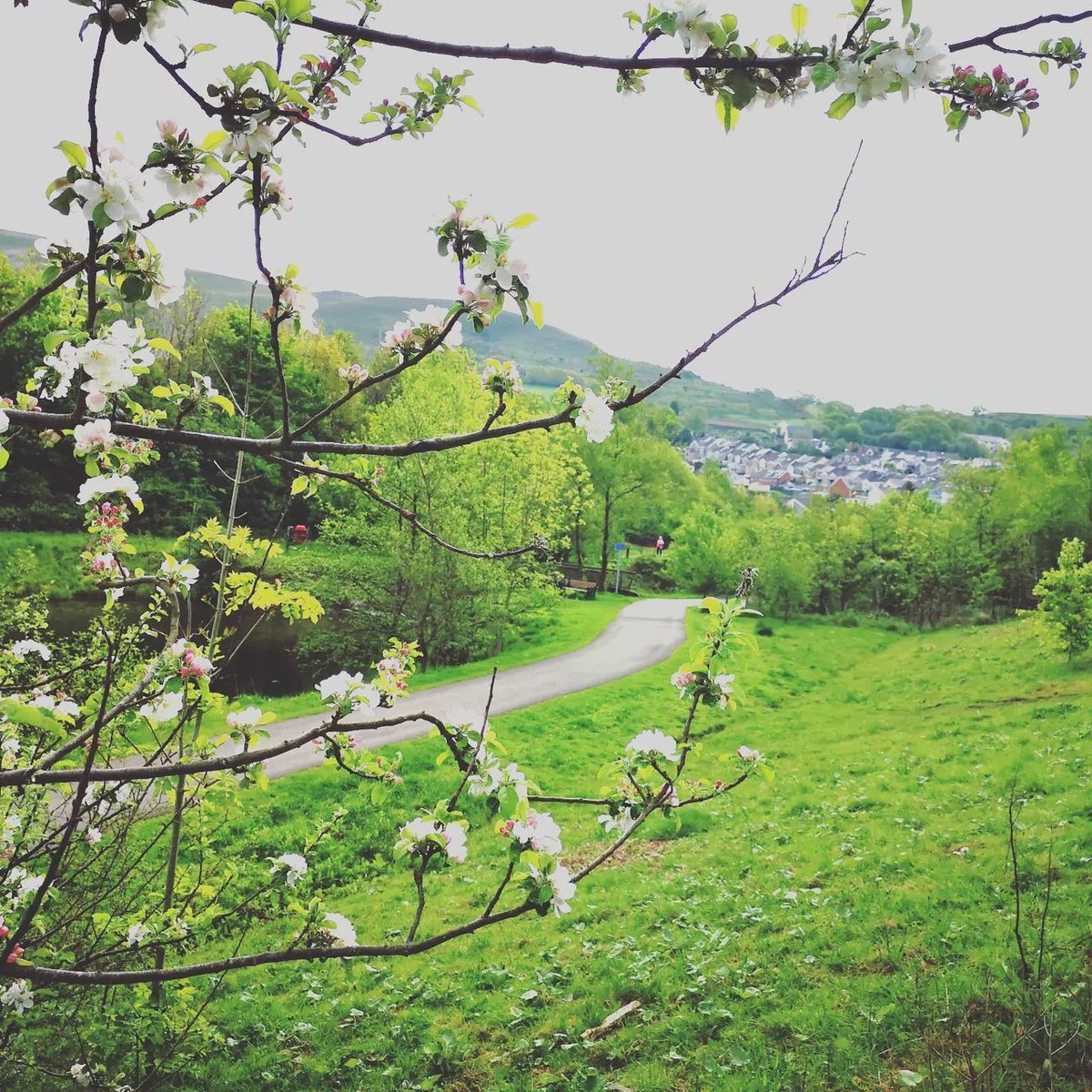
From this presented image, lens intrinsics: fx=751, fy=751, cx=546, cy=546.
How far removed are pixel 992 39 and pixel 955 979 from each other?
5.45m

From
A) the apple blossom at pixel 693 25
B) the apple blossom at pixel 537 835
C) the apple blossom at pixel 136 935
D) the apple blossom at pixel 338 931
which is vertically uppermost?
the apple blossom at pixel 693 25

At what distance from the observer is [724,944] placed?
633 cm

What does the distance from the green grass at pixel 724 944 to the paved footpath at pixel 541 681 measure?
3.58 ft

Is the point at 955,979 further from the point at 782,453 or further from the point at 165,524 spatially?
the point at 782,453

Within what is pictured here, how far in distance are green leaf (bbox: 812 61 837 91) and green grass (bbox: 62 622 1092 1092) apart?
2909mm

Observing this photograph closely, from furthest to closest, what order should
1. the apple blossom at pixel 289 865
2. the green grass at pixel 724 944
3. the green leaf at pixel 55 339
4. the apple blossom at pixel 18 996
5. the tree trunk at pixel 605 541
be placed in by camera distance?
the tree trunk at pixel 605 541
the green grass at pixel 724 944
the apple blossom at pixel 289 865
the apple blossom at pixel 18 996
the green leaf at pixel 55 339

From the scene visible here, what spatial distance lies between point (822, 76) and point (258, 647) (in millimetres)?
23495

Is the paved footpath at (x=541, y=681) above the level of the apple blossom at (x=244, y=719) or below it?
below

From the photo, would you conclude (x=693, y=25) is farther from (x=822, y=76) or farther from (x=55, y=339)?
(x=55, y=339)

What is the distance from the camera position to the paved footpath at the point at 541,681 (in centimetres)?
1329

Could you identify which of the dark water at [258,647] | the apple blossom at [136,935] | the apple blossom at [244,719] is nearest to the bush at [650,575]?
the dark water at [258,647]

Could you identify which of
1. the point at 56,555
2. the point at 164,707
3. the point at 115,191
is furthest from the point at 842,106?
the point at 56,555

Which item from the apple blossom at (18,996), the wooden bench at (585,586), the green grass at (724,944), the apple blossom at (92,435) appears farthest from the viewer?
the wooden bench at (585,586)

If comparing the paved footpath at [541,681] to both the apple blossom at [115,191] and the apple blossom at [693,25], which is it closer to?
the apple blossom at [115,191]
